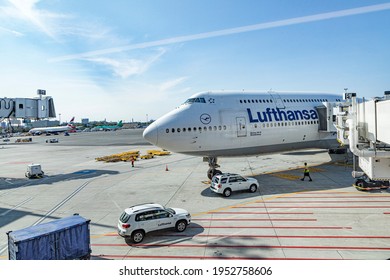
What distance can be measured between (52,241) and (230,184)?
1341cm

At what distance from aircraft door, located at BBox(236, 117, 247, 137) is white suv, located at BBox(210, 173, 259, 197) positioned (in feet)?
17.2

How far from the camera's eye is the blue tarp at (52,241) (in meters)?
10.4

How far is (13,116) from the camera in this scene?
1492 inches

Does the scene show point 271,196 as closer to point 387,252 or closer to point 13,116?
point 387,252

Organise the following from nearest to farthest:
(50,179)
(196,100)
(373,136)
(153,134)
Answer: (373,136) → (153,134) → (196,100) → (50,179)

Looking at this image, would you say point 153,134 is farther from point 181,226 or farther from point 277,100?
point 277,100

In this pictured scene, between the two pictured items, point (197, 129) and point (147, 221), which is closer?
point (147, 221)

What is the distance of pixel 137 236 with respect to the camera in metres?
13.8

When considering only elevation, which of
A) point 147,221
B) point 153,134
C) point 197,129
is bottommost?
point 147,221

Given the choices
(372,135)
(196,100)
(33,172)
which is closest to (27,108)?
(33,172)

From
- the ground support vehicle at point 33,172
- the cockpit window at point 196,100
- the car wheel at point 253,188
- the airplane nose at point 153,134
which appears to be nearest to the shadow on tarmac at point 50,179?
the ground support vehicle at point 33,172

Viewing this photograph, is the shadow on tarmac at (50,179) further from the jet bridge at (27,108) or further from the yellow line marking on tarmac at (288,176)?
the yellow line marking on tarmac at (288,176)
